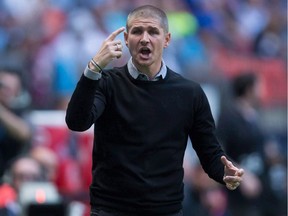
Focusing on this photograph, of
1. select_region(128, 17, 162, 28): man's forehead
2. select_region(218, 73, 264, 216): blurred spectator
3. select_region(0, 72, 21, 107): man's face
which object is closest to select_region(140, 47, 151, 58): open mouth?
select_region(128, 17, 162, 28): man's forehead

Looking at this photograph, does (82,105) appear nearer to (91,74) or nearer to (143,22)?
(91,74)

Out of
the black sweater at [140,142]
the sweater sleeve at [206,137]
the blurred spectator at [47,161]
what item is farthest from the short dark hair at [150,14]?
the blurred spectator at [47,161]

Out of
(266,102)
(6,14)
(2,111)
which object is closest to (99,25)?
(6,14)

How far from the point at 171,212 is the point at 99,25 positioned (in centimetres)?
966

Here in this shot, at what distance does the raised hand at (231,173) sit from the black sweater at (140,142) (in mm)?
118

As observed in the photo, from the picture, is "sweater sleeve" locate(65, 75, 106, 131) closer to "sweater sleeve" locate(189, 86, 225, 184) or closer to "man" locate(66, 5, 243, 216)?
"man" locate(66, 5, 243, 216)

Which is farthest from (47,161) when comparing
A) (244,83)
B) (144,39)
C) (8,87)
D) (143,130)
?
(144,39)

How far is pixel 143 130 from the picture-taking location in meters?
6.83

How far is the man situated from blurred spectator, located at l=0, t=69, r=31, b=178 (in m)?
3.32

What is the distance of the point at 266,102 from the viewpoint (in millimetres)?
16641

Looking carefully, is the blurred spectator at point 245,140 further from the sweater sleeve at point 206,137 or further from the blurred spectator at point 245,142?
the sweater sleeve at point 206,137

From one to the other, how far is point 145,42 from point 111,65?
8278 mm

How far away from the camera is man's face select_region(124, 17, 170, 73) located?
685 cm

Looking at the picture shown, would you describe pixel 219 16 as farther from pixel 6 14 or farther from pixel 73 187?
pixel 73 187
